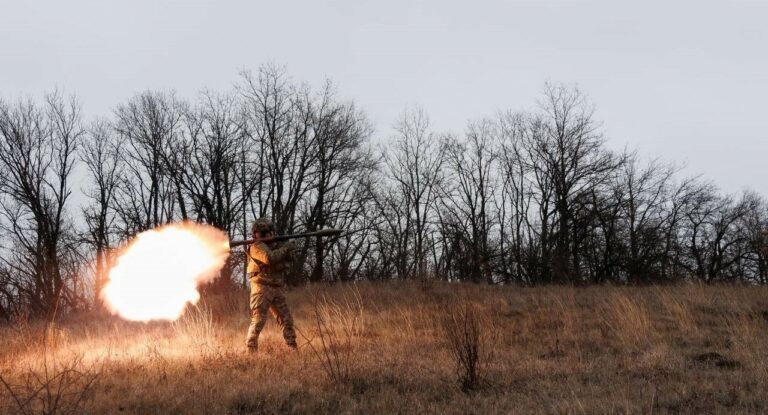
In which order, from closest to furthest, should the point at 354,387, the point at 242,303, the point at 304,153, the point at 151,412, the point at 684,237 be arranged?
the point at 151,412, the point at 354,387, the point at 242,303, the point at 304,153, the point at 684,237

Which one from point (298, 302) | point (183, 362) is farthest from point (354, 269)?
point (183, 362)

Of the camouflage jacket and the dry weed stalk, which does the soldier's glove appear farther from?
the dry weed stalk

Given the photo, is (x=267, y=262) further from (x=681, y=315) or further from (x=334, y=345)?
(x=681, y=315)

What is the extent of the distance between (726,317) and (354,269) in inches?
857

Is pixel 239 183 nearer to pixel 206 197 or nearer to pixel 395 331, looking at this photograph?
pixel 206 197

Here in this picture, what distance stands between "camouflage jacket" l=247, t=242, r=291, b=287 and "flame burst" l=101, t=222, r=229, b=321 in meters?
0.78

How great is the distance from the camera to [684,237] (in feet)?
125

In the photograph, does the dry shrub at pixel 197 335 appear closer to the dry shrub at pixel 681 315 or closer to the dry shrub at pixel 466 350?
the dry shrub at pixel 466 350

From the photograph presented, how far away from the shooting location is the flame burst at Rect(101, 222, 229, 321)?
8.54 metres

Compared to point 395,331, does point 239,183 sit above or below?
above

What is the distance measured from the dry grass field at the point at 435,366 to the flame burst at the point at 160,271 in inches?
27.3

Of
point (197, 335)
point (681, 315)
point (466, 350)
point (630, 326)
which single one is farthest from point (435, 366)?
point (681, 315)

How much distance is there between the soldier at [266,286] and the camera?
7945mm

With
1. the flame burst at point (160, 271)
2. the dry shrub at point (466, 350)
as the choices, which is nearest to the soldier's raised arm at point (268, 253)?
the flame burst at point (160, 271)
